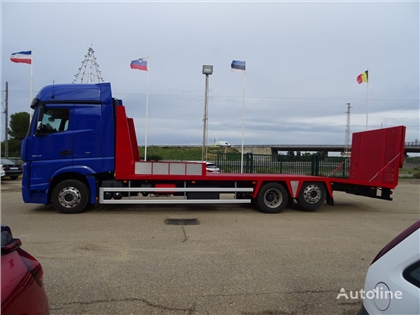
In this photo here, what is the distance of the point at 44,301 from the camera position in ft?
7.20

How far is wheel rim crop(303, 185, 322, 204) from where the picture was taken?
9164mm

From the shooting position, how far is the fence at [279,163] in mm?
16656

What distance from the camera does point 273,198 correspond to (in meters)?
9.15

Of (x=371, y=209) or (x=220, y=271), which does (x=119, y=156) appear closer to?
(x=220, y=271)

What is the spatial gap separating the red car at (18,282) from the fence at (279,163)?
15.8 m

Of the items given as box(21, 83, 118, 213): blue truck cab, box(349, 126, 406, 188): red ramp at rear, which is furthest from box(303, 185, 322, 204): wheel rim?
box(21, 83, 118, 213): blue truck cab

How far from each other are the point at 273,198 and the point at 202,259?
466 cm

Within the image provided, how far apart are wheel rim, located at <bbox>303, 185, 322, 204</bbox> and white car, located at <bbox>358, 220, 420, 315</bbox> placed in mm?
7293

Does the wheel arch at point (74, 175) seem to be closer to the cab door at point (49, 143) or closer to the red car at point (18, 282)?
the cab door at point (49, 143)

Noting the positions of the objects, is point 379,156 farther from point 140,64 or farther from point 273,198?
point 140,64

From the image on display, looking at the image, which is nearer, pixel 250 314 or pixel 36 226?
pixel 250 314

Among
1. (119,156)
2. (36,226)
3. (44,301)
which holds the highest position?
(119,156)

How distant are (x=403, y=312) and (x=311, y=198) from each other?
7.76 meters

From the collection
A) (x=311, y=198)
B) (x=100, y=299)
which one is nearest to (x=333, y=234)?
(x=311, y=198)
